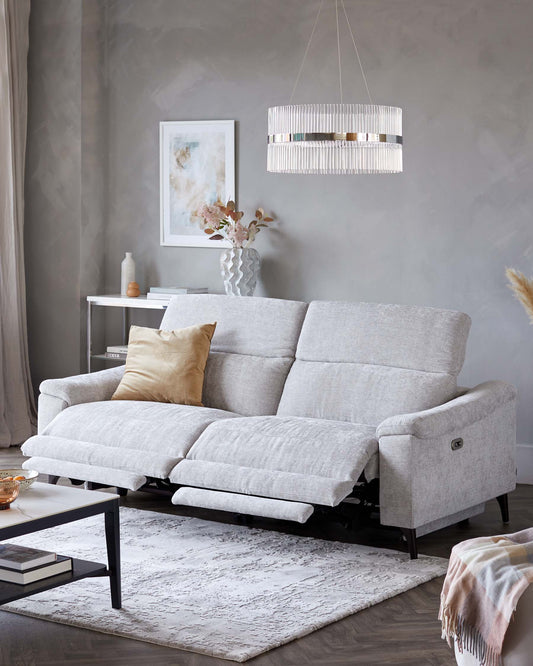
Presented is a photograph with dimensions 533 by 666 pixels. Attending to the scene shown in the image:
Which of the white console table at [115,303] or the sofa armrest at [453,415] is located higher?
the white console table at [115,303]

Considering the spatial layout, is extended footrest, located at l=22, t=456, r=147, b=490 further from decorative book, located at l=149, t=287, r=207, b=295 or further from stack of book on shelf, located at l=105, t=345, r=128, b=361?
decorative book, located at l=149, t=287, r=207, b=295

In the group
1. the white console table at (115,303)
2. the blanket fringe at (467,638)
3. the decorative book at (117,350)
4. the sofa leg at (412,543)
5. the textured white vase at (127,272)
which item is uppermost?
the textured white vase at (127,272)

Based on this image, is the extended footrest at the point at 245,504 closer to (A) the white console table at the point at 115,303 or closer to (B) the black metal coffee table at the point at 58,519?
(B) the black metal coffee table at the point at 58,519

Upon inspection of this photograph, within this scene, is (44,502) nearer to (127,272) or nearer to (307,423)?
(307,423)

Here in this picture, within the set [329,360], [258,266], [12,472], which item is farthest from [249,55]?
[12,472]

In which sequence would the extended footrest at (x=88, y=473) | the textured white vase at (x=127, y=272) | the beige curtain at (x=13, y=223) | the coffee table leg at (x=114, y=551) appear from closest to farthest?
the coffee table leg at (x=114, y=551) < the extended footrest at (x=88, y=473) < the beige curtain at (x=13, y=223) < the textured white vase at (x=127, y=272)

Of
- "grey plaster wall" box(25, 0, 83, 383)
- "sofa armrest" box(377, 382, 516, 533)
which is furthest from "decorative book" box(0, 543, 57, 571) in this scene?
"grey plaster wall" box(25, 0, 83, 383)

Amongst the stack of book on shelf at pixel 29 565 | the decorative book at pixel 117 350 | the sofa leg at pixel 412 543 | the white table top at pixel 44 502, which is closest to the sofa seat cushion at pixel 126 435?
the white table top at pixel 44 502

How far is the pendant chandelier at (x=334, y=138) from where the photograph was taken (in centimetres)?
460

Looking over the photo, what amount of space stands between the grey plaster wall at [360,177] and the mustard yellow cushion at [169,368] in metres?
1.20

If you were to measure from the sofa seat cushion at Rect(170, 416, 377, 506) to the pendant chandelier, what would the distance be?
1.13 metres

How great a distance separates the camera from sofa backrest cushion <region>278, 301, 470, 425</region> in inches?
191

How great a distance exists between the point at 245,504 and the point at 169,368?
3.59 ft

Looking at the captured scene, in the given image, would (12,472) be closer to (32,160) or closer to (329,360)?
(329,360)
